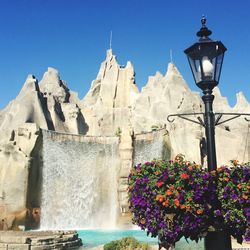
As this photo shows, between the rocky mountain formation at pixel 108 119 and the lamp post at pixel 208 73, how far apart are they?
71.7 ft

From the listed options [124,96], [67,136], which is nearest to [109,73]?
[124,96]

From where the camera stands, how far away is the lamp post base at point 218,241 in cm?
509

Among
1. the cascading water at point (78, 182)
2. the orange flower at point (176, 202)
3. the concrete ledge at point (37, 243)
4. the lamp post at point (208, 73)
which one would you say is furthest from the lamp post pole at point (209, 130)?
the cascading water at point (78, 182)

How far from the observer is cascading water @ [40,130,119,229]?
28047 mm

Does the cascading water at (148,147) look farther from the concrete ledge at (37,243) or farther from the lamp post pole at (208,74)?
the lamp post pole at (208,74)

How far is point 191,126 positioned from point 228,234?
2273 cm

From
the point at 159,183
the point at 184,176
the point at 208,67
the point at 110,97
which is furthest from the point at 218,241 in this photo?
the point at 110,97

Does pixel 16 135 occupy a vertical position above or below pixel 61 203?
above

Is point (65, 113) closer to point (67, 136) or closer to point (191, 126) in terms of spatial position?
point (67, 136)

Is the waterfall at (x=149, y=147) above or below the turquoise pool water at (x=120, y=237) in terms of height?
above

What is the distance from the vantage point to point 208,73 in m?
5.39

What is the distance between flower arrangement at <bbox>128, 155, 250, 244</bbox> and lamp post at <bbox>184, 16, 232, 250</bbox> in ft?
0.58

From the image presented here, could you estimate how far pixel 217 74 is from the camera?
543 centimetres

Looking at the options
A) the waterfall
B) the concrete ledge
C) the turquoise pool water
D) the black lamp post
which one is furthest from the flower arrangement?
the waterfall
